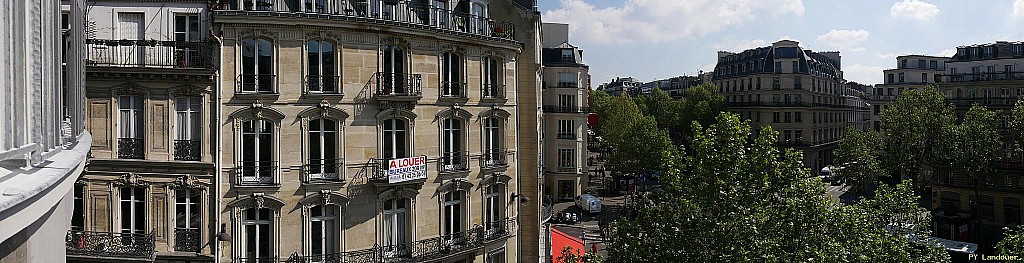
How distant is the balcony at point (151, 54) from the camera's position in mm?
17625

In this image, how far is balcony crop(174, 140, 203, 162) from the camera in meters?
18.0

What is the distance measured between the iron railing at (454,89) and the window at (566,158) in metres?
39.5

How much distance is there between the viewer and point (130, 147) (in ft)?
59.0

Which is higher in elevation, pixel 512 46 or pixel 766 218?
pixel 512 46

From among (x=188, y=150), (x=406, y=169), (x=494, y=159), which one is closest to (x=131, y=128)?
(x=188, y=150)

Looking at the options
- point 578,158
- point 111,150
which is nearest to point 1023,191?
point 578,158

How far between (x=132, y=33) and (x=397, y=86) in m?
6.66

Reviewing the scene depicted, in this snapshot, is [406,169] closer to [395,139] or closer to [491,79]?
[395,139]

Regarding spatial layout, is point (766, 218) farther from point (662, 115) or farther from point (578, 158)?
point (662, 115)

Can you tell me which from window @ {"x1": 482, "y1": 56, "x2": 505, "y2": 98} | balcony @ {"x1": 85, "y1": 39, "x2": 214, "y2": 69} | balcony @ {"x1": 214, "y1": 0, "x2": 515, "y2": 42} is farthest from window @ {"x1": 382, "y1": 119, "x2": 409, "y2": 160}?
balcony @ {"x1": 85, "y1": 39, "x2": 214, "y2": 69}

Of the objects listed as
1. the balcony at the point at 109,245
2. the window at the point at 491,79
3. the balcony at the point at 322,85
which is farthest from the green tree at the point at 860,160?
the balcony at the point at 109,245

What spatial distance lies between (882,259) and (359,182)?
12734 millimetres

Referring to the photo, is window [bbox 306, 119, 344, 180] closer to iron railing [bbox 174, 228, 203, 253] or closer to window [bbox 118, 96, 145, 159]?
iron railing [bbox 174, 228, 203, 253]

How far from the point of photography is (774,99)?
78.8 m
